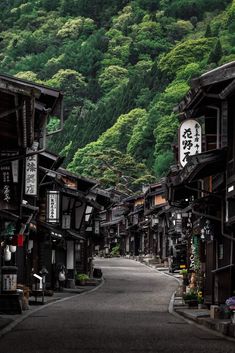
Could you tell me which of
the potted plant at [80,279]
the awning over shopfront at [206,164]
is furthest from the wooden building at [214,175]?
the potted plant at [80,279]

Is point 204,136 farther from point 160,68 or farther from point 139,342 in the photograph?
point 160,68

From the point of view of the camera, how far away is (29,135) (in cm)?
1791

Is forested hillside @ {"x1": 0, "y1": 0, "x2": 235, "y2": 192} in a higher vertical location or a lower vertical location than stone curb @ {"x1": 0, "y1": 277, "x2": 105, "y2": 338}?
higher

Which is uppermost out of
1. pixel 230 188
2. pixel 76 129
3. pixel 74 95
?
pixel 74 95

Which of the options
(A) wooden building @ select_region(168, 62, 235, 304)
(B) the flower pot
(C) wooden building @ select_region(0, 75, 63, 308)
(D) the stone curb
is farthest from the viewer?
(B) the flower pot

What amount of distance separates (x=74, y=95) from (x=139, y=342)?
568ft

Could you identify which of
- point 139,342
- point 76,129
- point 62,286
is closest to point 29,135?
point 139,342

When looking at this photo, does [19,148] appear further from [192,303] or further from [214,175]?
[192,303]

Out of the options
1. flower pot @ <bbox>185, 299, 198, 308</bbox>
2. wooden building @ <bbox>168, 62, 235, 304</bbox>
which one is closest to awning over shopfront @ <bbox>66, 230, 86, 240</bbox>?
wooden building @ <bbox>168, 62, 235, 304</bbox>

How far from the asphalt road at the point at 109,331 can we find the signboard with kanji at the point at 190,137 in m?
5.34

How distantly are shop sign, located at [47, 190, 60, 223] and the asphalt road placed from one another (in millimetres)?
4128

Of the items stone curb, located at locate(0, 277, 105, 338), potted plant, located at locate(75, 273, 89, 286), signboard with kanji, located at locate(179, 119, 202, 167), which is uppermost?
signboard with kanji, located at locate(179, 119, 202, 167)

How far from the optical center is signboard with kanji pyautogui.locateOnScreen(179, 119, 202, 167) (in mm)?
26156

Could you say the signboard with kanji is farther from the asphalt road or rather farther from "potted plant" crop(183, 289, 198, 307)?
"potted plant" crop(183, 289, 198, 307)
